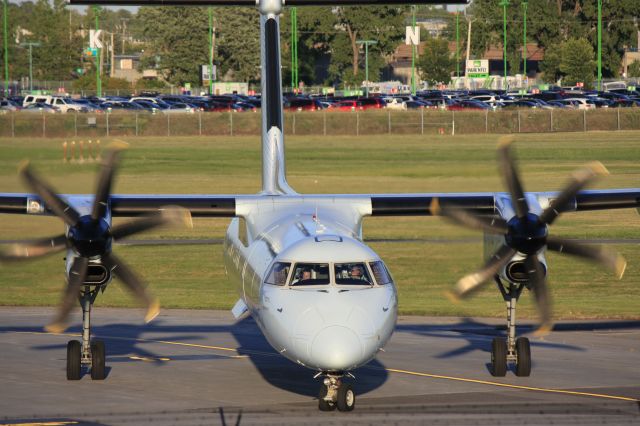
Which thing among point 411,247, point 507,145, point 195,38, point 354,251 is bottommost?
point 411,247

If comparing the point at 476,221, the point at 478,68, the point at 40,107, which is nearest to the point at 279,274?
the point at 476,221

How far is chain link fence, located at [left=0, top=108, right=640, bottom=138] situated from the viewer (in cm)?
8988

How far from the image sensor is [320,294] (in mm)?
18219

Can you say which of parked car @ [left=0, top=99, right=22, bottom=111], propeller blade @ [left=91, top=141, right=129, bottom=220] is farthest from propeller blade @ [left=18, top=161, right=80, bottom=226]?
parked car @ [left=0, top=99, right=22, bottom=111]

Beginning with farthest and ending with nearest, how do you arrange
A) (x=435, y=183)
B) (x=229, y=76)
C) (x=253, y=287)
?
(x=229, y=76)
(x=435, y=183)
(x=253, y=287)

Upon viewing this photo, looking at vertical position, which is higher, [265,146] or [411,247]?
[265,146]

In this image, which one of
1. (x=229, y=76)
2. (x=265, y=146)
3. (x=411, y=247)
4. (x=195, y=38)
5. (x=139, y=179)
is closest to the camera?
(x=265, y=146)

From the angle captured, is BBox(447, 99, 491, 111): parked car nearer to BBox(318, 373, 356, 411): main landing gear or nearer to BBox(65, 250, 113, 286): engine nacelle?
BBox(65, 250, 113, 286): engine nacelle

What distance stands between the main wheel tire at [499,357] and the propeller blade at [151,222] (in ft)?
21.0

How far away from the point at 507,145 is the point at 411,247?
22.0 meters

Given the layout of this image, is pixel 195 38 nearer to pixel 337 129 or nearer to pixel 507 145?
pixel 337 129

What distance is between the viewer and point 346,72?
170500 mm

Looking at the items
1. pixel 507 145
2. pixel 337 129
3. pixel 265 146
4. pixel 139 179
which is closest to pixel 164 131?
pixel 337 129

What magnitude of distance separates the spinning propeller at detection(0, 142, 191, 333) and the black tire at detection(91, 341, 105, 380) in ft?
3.28
